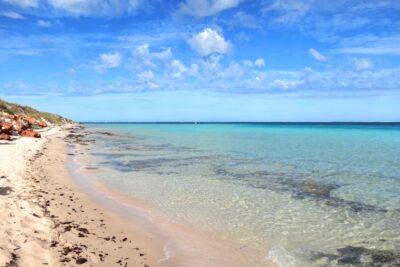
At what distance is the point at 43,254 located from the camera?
23.0 ft

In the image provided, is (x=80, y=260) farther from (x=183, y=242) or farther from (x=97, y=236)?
(x=183, y=242)

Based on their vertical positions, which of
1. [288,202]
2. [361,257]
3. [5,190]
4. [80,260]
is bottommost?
[361,257]

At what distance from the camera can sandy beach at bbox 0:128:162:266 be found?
23.2 feet

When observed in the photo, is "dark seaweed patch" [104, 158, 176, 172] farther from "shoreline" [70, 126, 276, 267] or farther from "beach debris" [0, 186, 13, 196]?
"beach debris" [0, 186, 13, 196]

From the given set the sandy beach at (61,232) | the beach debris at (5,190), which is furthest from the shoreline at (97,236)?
the beach debris at (5,190)

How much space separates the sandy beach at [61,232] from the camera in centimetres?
707

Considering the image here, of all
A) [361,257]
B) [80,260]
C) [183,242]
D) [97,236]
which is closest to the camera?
[80,260]

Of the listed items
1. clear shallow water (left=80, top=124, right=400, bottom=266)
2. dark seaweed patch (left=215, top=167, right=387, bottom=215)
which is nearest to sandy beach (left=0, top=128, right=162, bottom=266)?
clear shallow water (left=80, top=124, right=400, bottom=266)

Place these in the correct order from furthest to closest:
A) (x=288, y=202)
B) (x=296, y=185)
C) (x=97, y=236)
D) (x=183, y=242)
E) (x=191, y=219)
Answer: (x=296, y=185) < (x=288, y=202) < (x=191, y=219) < (x=183, y=242) < (x=97, y=236)

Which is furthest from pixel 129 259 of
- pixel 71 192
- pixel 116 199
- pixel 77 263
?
pixel 71 192

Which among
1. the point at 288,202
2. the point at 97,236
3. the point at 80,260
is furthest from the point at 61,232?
the point at 288,202

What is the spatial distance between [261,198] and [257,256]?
5.71m

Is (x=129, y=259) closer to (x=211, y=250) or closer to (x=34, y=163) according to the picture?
(x=211, y=250)

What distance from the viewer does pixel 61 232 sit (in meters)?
8.64
